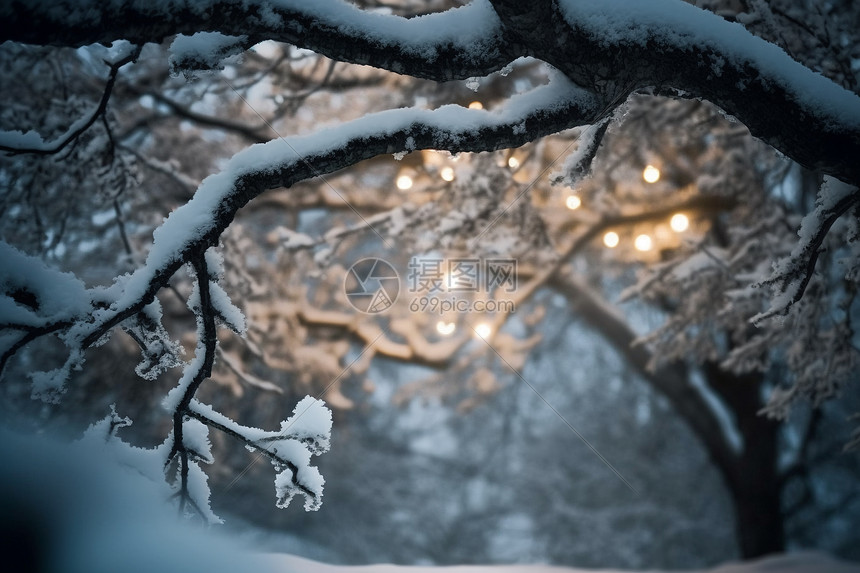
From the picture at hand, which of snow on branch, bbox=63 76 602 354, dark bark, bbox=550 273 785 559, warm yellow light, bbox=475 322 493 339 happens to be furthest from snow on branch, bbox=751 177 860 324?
dark bark, bbox=550 273 785 559

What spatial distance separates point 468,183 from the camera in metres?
3.22

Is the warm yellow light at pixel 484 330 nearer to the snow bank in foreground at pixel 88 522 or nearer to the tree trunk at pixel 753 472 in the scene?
the tree trunk at pixel 753 472

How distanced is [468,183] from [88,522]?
2.61 metres

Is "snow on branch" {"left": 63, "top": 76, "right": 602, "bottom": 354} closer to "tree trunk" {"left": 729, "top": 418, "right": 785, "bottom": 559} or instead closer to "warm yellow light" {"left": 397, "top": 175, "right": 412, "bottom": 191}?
"warm yellow light" {"left": 397, "top": 175, "right": 412, "bottom": 191}

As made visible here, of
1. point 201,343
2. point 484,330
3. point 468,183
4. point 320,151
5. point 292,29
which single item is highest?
point 468,183

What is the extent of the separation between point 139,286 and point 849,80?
317 centimetres

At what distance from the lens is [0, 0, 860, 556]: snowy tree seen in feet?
4.53

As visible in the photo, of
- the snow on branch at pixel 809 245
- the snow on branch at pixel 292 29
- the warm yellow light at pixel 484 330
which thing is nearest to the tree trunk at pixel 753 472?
the warm yellow light at pixel 484 330

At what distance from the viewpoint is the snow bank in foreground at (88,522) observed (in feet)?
3.17

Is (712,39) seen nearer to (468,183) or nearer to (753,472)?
(468,183)

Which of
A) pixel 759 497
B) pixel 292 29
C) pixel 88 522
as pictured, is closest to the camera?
pixel 88 522

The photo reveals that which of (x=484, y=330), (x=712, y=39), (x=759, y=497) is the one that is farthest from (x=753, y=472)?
(x=712, y=39)

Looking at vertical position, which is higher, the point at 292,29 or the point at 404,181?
the point at 404,181

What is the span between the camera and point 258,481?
7.09 metres
